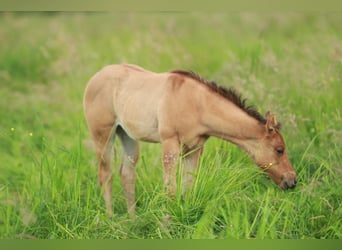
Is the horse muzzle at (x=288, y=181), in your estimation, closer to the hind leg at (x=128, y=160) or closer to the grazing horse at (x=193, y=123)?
the grazing horse at (x=193, y=123)

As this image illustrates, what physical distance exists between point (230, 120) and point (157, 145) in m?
2.08

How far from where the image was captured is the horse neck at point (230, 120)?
7328 mm

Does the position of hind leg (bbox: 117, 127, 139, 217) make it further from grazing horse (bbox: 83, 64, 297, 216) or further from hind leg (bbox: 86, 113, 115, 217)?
grazing horse (bbox: 83, 64, 297, 216)

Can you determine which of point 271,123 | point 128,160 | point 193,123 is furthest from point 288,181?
point 128,160

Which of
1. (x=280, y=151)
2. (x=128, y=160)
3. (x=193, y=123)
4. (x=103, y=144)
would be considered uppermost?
(x=193, y=123)

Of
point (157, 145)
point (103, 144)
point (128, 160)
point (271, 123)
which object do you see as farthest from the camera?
point (157, 145)

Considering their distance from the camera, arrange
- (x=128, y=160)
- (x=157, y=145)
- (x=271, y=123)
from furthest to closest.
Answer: (x=157, y=145)
(x=128, y=160)
(x=271, y=123)

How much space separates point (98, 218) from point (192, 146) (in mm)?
1319

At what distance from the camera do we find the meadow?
6.65 metres

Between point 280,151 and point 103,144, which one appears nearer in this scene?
point 280,151

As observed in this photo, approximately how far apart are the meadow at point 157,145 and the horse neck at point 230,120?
30cm

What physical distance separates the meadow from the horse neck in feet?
0.98

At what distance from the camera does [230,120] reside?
734 centimetres

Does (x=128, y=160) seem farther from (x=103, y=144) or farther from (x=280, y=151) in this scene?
(x=280, y=151)
